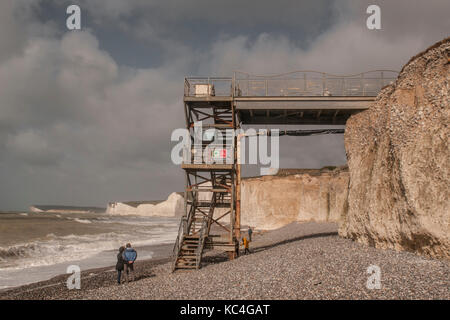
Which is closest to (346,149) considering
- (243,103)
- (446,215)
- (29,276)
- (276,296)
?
(243,103)

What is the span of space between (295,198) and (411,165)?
40853 mm

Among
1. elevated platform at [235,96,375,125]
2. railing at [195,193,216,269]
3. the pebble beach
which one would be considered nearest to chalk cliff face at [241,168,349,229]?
elevated platform at [235,96,375,125]

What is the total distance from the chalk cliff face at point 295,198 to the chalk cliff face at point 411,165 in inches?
1170

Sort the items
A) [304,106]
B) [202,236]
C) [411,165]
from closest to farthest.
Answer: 1. [411,165]
2. [202,236]
3. [304,106]

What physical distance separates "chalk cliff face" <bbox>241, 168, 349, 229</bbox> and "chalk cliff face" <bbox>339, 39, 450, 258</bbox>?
29707 millimetres

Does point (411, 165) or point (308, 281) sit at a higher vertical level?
point (411, 165)

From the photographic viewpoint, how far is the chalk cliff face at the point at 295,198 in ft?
150

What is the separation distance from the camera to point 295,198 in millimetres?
51656

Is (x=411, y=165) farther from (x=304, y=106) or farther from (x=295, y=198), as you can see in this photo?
(x=295, y=198)

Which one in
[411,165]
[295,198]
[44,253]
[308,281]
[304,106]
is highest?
[304,106]

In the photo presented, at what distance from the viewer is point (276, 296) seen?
27.4ft

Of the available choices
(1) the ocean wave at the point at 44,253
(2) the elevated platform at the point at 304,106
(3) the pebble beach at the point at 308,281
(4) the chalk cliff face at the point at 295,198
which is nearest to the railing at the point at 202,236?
(3) the pebble beach at the point at 308,281

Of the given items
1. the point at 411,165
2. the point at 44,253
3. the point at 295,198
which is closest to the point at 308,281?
the point at 411,165
